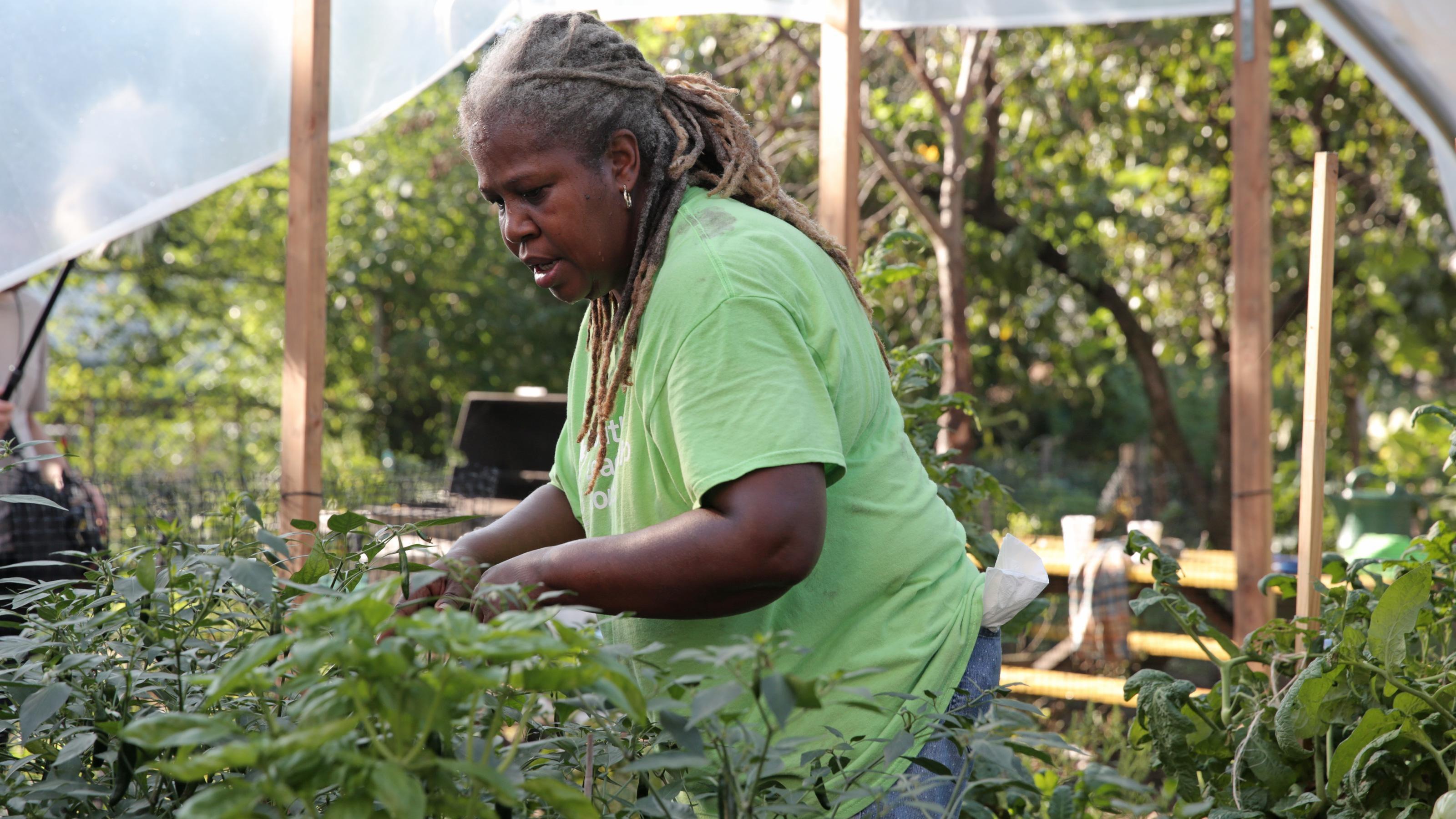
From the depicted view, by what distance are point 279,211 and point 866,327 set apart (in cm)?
1242

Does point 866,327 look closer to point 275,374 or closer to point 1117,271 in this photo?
point 1117,271

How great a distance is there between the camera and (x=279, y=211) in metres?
12.7

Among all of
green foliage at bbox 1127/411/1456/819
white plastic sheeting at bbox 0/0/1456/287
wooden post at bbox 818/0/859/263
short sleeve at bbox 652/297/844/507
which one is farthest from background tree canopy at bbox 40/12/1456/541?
short sleeve at bbox 652/297/844/507

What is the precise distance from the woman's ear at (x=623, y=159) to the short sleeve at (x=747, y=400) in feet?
0.76

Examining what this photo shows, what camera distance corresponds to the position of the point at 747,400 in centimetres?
105

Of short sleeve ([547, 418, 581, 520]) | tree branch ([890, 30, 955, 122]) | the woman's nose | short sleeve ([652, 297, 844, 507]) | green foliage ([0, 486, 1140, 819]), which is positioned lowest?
green foliage ([0, 486, 1140, 819])

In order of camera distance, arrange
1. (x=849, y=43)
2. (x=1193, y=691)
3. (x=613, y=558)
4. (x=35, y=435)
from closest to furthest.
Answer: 1. (x=613, y=558)
2. (x=1193, y=691)
3. (x=849, y=43)
4. (x=35, y=435)

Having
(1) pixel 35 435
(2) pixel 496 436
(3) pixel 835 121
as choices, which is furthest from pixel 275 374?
(3) pixel 835 121

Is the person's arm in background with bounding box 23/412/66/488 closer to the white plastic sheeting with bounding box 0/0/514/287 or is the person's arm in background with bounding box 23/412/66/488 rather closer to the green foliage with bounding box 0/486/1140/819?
the white plastic sheeting with bounding box 0/0/514/287

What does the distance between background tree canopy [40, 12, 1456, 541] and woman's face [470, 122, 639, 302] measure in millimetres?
3763

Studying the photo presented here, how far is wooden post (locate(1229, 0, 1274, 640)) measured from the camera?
3.00 meters

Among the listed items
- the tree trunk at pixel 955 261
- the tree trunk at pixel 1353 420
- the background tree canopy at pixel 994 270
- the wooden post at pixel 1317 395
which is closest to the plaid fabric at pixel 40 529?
the wooden post at pixel 1317 395

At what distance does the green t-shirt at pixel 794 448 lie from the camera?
1.06 meters

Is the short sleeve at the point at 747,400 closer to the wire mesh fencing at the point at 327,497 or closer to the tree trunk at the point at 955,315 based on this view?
the wire mesh fencing at the point at 327,497
